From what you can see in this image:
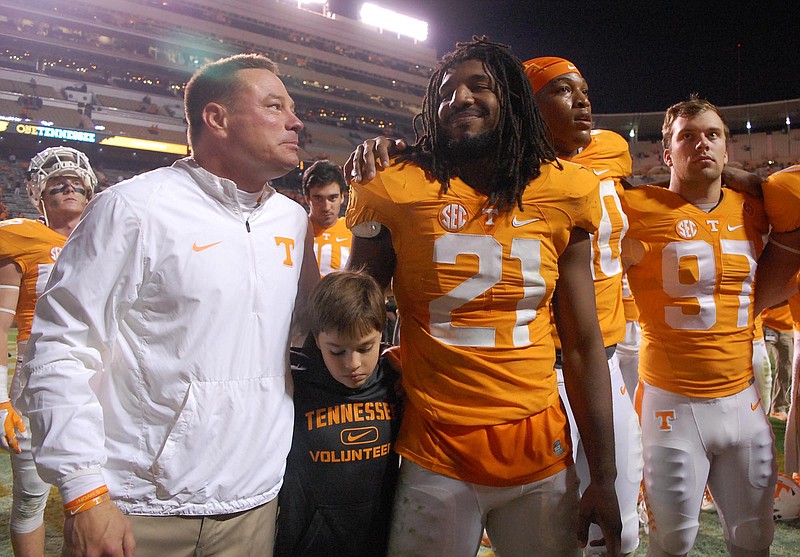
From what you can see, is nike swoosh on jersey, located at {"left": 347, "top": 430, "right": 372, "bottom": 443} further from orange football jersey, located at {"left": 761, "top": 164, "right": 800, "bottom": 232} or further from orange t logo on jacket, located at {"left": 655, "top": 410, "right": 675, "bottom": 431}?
orange football jersey, located at {"left": 761, "top": 164, "right": 800, "bottom": 232}

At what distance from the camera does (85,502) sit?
1306 mm

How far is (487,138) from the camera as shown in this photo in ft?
5.58

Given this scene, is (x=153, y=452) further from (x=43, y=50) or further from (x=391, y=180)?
(x=43, y=50)

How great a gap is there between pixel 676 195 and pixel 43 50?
34.1 metres

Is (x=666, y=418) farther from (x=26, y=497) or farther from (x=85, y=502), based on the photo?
(x=26, y=497)

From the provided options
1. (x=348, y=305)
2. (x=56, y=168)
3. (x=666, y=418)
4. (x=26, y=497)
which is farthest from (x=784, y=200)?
(x=26, y=497)

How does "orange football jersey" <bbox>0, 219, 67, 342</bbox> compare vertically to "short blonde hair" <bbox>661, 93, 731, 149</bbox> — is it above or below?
below

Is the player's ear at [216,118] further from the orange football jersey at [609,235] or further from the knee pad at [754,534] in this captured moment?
the knee pad at [754,534]

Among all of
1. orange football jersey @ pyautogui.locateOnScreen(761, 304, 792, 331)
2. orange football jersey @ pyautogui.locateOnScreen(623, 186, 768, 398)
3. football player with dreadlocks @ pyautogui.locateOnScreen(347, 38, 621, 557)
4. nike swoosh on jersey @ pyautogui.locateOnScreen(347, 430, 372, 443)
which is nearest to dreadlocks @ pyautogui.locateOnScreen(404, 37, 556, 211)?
football player with dreadlocks @ pyautogui.locateOnScreen(347, 38, 621, 557)

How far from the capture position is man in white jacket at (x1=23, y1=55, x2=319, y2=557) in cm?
135

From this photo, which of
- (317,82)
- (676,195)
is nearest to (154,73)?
(317,82)

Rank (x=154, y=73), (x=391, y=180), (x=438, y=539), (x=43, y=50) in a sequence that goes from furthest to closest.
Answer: (x=154, y=73) → (x=43, y=50) → (x=391, y=180) → (x=438, y=539)

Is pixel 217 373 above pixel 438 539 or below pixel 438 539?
above

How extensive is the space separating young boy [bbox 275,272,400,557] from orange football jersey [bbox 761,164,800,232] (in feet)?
6.54
